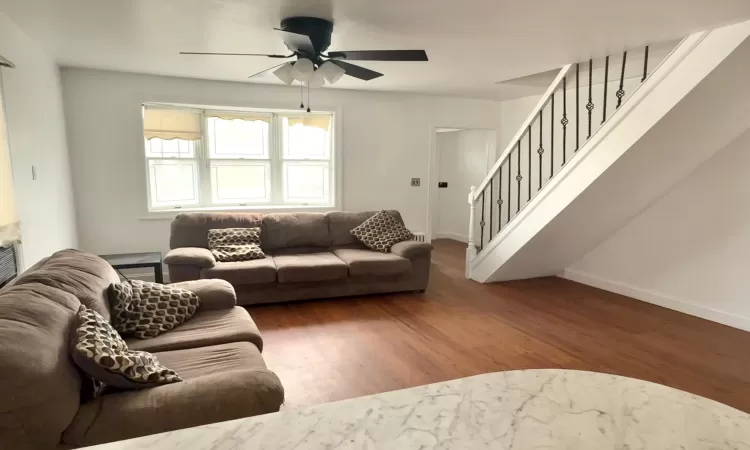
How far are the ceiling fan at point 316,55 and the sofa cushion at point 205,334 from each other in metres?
1.70

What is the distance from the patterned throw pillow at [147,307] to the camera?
2.48 metres

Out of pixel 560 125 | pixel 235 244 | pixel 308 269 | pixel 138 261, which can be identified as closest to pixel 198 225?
pixel 235 244

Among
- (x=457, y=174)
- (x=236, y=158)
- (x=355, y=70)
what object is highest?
(x=355, y=70)

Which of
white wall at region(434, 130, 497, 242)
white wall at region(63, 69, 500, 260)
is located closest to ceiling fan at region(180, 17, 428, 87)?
white wall at region(63, 69, 500, 260)

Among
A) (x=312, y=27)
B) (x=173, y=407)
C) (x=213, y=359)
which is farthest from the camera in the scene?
(x=312, y=27)

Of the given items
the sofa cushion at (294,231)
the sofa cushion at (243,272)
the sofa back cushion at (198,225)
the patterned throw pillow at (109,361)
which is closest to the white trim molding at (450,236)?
the sofa cushion at (294,231)

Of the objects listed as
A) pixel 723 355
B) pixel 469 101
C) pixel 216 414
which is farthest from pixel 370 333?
pixel 469 101

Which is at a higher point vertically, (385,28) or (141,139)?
(385,28)

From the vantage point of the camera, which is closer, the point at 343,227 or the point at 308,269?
the point at 308,269

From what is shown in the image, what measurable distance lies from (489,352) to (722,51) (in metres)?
2.45

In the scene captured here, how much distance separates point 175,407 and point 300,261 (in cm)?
280

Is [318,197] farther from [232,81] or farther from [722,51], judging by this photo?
[722,51]

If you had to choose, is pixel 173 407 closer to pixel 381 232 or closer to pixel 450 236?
pixel 381 232

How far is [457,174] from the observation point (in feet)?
25.9
